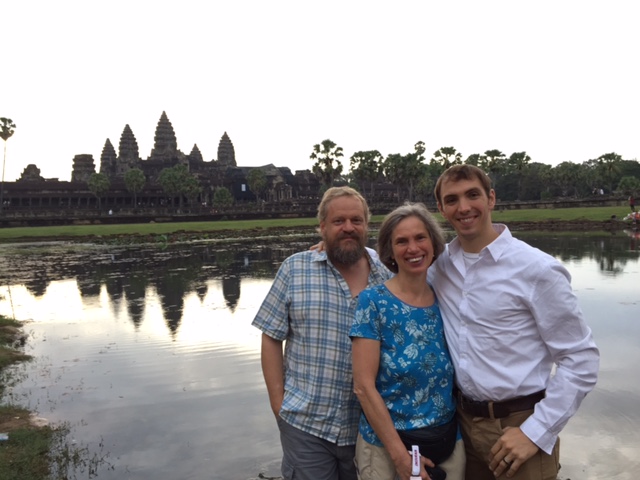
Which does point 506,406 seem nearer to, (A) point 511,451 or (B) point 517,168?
(A) point 511,451

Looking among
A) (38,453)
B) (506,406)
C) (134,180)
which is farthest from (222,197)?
(506,406)

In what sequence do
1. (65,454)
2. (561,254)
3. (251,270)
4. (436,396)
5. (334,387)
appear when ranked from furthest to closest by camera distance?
(561,254) → (251,270) → (65,454) → (334,387) → (436,396)

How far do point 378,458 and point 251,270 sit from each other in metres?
16.8

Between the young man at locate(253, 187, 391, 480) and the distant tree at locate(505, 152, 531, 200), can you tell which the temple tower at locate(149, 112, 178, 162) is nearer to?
the distant tree at locate(505, 152, 531, 200)

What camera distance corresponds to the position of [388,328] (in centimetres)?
273

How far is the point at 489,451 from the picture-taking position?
2.80 meters

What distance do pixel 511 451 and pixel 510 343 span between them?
47cm

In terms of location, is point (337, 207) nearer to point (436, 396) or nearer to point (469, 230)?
point (469, 230)

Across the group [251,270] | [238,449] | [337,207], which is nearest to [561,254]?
[251,270]

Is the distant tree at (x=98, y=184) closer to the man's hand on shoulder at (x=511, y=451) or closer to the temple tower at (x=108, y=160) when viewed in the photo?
the temple tower at (x=108, y=160)

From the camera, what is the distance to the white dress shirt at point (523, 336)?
103 inches

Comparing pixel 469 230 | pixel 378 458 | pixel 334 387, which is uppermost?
pixel 469 230

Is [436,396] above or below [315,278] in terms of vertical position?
below

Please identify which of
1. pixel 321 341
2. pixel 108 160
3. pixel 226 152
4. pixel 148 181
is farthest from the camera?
pixel 226 152
